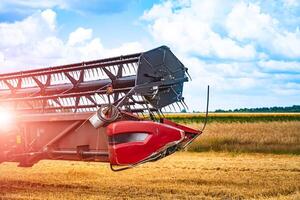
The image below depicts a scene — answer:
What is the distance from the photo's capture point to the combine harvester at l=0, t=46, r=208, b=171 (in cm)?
684

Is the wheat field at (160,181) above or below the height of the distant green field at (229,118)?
below

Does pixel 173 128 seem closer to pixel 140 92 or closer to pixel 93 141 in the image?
pixel 140 92

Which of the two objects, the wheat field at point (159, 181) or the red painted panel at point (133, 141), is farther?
the wheat field at point (159, 181)

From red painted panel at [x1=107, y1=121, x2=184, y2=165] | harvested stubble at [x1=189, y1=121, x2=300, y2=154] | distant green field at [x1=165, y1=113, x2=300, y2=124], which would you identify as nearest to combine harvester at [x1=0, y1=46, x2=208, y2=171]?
red painted panel at [x1=107, y1=121, x2=184, y2=165]

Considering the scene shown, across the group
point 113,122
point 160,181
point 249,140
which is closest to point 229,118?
point 249,140

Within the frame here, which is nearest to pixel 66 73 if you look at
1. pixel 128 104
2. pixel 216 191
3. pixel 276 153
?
pixel 128 104

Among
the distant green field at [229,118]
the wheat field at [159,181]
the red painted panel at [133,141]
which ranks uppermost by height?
the red painted panel at [133,141]

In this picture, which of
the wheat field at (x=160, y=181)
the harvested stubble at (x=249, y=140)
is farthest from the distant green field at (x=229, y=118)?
the wheat field at (x=160, y=181)

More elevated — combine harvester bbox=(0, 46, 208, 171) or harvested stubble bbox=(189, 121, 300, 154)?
combine harvester bbox=(0, 46, 208, 171)

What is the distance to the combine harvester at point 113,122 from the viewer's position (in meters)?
6.84

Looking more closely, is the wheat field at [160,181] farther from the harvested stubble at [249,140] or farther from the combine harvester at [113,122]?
the harvested stubble at [249,140]

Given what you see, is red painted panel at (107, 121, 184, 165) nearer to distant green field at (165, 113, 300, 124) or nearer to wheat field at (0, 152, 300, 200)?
wheat field at (0, 152, 300, 200)

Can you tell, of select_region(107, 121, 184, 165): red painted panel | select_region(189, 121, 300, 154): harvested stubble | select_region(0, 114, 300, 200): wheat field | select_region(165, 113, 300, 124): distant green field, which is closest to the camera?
select_region(107, 121, 184, 165): red painted panel

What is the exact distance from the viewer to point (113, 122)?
23.0 feet
